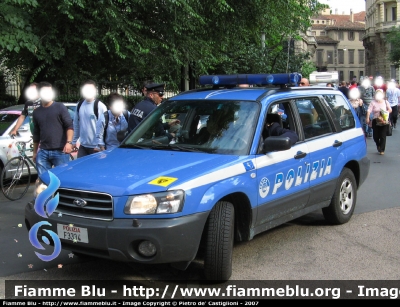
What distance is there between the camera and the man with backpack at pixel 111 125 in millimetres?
7336

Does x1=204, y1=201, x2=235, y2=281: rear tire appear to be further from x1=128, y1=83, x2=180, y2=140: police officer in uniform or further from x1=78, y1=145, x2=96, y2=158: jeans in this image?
x1=78, y1=145, x2=96, y2=158: jeans

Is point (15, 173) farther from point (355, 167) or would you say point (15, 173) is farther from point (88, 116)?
point (355, 167)

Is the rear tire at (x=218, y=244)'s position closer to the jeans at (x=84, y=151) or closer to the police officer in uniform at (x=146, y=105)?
the police officer in uniform at (x=146, y=105)

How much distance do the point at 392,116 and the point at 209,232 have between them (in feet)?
50.1

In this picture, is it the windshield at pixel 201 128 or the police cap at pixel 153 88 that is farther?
the police cap at pixel 153 88

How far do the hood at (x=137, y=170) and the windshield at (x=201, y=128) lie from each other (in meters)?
0.21

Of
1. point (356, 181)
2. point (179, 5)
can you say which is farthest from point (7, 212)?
point (179, 5)

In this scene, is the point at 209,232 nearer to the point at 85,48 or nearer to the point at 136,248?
the point at 136,248

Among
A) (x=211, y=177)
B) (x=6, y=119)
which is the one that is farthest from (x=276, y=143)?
(x=6, y=119)

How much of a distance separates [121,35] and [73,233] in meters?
8.69

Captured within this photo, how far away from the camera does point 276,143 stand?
5215mm

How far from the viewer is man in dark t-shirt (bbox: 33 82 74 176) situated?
7.20 m

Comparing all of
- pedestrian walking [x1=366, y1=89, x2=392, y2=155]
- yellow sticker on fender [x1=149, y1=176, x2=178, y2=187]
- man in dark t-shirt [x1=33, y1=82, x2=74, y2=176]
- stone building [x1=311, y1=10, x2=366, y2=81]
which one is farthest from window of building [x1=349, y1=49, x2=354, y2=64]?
yellow sticker on fender [x1=149, y1=176, x2=178, y2=187]

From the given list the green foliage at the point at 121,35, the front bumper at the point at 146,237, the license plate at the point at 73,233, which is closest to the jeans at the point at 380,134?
the green foliage at the point at 121,35
